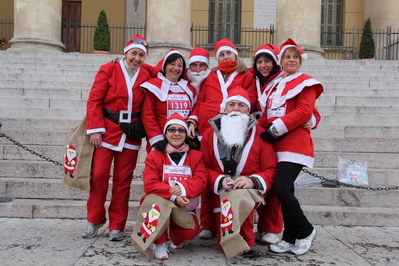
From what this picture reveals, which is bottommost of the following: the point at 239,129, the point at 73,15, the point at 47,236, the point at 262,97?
the point at 47,236

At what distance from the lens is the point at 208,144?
425 centimetres

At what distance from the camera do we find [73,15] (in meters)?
18.5

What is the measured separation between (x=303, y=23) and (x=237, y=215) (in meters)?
9.76

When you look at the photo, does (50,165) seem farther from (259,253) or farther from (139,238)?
(259,253)

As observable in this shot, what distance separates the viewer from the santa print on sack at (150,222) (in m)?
3.80

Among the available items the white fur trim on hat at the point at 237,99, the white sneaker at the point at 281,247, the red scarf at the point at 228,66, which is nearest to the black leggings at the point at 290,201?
the white sneaker at the point at 281,247

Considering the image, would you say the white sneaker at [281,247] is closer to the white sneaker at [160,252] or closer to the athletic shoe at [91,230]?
the white sneaker at [160,252]

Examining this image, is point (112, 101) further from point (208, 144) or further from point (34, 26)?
point (34, 26)

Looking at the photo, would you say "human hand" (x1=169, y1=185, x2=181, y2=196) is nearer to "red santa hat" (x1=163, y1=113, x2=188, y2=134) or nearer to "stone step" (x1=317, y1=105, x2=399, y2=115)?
"red santa hat" (x1=163, y1=113, x2=188, y2=134)

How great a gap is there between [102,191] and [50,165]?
1.76m

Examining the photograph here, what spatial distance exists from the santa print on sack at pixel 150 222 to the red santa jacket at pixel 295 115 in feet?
4.24

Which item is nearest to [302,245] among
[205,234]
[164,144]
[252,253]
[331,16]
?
[252,253]

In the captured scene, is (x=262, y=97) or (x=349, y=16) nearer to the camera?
(x=262, y=97)

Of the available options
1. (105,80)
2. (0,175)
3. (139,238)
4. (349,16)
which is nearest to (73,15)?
(349,16)
